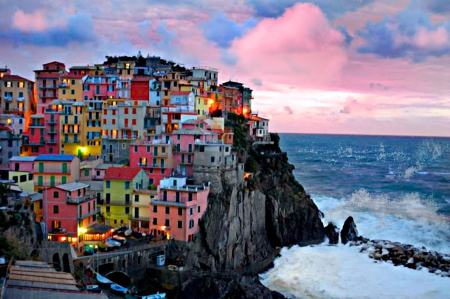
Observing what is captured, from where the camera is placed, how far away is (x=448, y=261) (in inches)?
2405

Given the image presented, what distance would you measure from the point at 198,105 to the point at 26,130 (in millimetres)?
27477

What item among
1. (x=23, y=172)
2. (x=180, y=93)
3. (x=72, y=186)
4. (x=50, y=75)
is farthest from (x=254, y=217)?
(x=50, y=75)

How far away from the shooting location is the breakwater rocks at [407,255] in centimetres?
5856

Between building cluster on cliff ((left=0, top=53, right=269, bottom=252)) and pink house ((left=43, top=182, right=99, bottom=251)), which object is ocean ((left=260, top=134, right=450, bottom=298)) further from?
pink house ((left=43, top=182, right=99, bottom=251))

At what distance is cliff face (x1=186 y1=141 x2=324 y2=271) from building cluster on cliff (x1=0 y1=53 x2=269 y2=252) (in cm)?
A: 210

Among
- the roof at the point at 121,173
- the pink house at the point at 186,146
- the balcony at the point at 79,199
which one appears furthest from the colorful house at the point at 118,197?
the pink house at the point at 186,146

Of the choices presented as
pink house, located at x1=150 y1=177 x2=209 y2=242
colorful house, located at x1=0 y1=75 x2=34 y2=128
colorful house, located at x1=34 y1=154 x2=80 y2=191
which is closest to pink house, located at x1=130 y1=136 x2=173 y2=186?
pink house, located at x1=150 y1=177 x2=209 y2=242

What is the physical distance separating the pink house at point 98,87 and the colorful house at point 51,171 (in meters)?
22.0

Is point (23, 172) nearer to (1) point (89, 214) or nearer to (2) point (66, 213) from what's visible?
(2) point (66, 213)

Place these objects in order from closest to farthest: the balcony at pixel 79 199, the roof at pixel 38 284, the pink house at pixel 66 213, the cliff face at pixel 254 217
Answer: the roof at pixel 38 284 → the pink house at pixel 66 213 → the balcony at pixel 79 199 → the cliff face at pixel 254 217

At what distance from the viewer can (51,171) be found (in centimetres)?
5503

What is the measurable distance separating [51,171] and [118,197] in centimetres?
850

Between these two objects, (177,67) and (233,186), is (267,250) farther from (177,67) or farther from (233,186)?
(177,67)

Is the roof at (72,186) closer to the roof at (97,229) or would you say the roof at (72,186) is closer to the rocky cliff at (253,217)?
the roof at (97,229)
